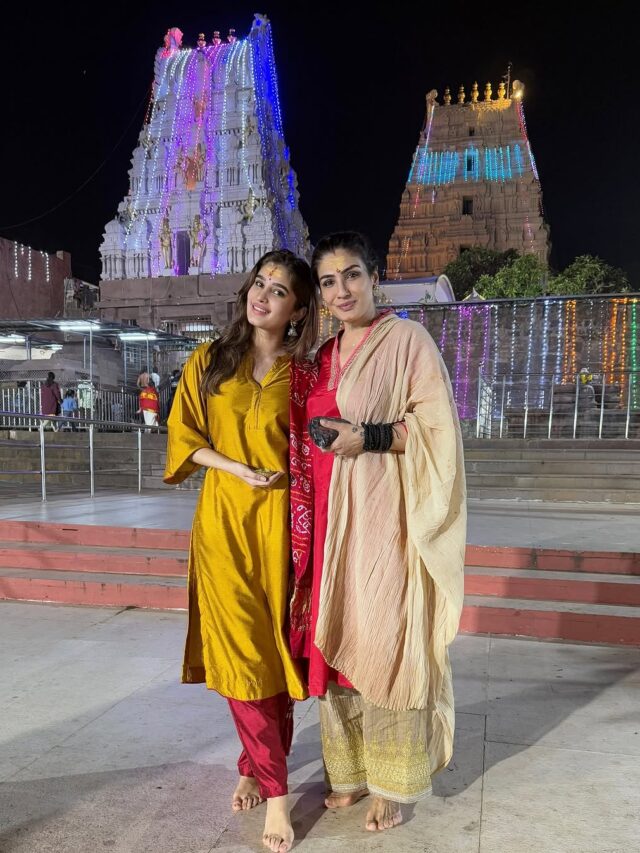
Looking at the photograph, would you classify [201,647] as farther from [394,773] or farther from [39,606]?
[39,606]

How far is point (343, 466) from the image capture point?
163 cm

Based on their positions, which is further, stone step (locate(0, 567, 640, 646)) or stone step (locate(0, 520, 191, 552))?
stone step (locate(0, 520, 191, 552))

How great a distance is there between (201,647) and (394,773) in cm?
67

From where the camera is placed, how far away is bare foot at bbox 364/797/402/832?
1.66 m

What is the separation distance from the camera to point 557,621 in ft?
10.7

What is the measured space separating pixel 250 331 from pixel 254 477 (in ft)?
1.64

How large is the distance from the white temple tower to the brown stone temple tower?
13.0 m

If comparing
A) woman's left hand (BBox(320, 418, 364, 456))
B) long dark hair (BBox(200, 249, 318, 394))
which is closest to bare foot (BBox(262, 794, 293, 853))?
woman's left hand (BBox(320, 418, 364, 456))

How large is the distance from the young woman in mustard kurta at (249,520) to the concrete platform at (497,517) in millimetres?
2633

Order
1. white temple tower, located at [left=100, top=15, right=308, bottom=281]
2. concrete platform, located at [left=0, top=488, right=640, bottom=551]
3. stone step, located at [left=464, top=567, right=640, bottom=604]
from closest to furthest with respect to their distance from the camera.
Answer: stone step, located at [left=464, top=567, right=640, bottom=604], concrete platform, located at [left=0, top=488, right=640, bottom=551], white temple tower, located at [left=100, top=15, right=308, bottom=281]

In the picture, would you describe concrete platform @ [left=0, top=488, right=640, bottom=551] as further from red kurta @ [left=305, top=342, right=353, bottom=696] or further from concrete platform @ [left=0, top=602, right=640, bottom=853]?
red kurta @ [left=305, top=342, right=353, bottom=696]

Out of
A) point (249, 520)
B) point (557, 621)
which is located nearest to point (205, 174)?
point (557, 621)

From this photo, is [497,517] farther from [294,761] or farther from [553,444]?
[294,761]

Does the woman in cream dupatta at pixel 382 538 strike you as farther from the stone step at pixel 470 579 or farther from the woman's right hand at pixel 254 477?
the stone step at pixel 470 579
